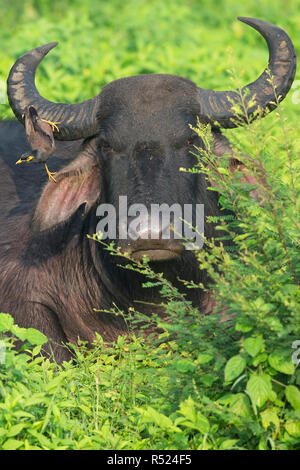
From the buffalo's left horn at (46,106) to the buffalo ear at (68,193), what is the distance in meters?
0.17

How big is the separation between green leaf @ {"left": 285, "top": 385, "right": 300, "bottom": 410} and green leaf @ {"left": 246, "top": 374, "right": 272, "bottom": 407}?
0.10 metres

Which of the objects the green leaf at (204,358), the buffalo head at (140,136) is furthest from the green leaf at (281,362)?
the buffalo head at (140,136)

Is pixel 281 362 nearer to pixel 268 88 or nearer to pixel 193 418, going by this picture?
pixel 193 418

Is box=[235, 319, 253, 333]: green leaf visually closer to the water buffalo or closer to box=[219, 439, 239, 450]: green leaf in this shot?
box=[219, 439, 239, 450]: green leaf

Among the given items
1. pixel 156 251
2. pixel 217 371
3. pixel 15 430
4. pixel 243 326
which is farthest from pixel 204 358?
pixel 156 251

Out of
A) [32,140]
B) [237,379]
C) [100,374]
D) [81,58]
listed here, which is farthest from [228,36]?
[237,379]

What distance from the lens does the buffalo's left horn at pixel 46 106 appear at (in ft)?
17.3

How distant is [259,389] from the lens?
10.6 feet

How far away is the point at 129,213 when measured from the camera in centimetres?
457

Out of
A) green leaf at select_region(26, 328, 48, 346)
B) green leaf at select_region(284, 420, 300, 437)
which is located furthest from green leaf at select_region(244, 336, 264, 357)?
green leaf at select_region(26, 328, 48, 346)

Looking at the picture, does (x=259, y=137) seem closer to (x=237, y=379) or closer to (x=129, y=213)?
(x=237, y=379)

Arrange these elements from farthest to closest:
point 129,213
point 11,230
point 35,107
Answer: point 11,230, point 35,107, point 129,213

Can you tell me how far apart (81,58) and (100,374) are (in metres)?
5.14

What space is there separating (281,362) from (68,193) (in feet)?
7.97
